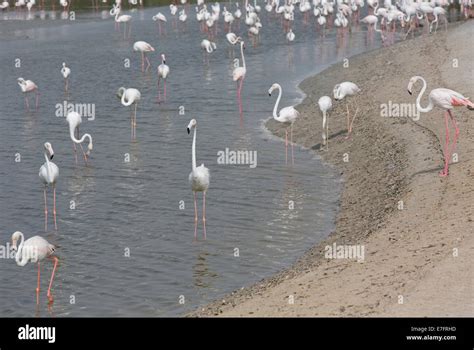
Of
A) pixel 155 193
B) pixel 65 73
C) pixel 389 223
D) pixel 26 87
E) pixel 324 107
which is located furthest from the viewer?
pixel 65 73

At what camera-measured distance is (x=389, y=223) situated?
1148cm

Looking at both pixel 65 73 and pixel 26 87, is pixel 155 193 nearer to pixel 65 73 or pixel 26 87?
pixel 26 87

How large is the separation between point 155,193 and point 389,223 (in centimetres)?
410

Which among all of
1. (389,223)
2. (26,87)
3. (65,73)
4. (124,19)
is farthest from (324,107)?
(124,19)

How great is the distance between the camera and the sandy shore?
8.73 metres

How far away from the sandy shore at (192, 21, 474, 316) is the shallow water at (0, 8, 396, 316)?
46cm

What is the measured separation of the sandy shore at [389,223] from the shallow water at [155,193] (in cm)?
46

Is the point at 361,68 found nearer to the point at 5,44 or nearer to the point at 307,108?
the point at 307,108

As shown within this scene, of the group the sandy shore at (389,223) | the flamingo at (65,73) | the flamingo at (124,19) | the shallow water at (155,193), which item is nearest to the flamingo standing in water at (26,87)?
the shallow water at (155,193)

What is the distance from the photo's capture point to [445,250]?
9.80 m

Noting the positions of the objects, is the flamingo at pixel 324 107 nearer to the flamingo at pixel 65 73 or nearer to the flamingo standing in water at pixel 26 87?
the flamingo standing in water at pixel 26 87

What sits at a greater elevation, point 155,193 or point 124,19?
point 124,19

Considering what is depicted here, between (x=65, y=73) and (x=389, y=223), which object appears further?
(x=65, y=73)
